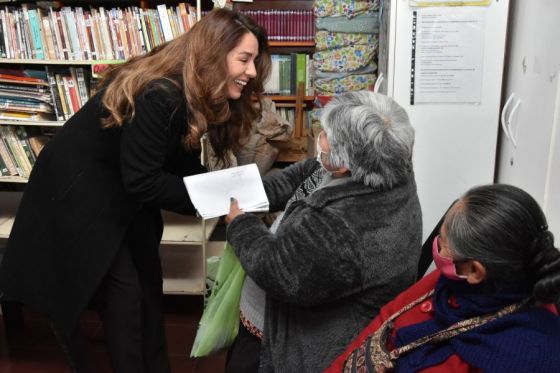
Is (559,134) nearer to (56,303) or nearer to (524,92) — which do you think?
(524,92)

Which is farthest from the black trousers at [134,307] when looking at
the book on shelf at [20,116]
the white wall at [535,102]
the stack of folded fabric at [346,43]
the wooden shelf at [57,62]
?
the stack of folded fabric at [346,43]

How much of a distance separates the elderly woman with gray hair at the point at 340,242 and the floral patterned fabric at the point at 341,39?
6.25 feet

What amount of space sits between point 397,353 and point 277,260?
0.32 meters

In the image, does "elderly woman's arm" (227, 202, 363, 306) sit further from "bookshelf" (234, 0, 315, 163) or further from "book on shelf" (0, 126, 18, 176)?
"bookshelf" (234, 0, 315, 163)

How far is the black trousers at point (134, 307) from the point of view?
1.76 m

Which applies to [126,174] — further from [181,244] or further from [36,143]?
[36,143]

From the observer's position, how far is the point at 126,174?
156cm

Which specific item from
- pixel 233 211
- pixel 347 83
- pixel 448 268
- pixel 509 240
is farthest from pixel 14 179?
pixel 509 240

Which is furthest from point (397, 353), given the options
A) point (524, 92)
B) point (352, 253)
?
point (524, 92)

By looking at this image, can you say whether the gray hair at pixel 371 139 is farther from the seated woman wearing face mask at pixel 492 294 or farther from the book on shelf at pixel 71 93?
the book on shelf at pixel 71 93

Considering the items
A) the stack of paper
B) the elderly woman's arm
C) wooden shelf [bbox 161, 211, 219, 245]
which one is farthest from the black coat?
wooden shelf [bbox 161, 211, 219, 245]

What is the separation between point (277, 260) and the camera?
1.22 metres

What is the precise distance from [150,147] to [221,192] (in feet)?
0.77

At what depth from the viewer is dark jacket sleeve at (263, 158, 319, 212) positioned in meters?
1.65
